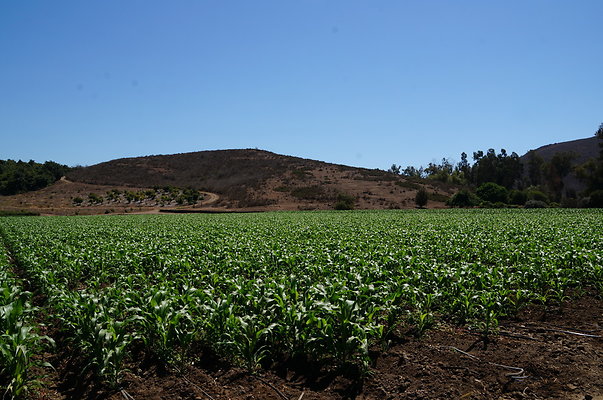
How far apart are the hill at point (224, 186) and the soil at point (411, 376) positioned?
197 feet

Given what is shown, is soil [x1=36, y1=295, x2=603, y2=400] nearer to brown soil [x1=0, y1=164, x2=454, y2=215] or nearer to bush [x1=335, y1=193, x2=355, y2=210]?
bush [x1=335, y1=193, x2=355, y2=210]

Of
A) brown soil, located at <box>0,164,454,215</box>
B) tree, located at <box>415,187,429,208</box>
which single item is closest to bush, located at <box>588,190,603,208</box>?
brown soil, located at <box>0,164,454,215</box>

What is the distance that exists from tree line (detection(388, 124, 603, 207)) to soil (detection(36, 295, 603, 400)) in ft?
Result: 192

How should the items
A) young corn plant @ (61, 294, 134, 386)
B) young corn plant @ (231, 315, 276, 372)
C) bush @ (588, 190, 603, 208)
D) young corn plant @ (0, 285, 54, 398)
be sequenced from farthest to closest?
bush @ (588, 190, 603, 208) → young corn plant @ (231, 315, 276, 372) → young corn plant @ (61, 294, 134, 386) → young corn plant @ (0, 285, 54, 398)

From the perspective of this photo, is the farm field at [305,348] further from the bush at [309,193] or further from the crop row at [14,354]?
the bush at [309,193]

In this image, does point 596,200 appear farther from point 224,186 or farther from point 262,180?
point 224,186

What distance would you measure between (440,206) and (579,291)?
62.1 m

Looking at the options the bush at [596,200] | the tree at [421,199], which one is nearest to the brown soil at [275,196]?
the tree at [421,199]

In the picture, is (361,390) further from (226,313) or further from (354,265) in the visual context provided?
(354,265)

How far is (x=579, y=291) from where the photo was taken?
8.23 m

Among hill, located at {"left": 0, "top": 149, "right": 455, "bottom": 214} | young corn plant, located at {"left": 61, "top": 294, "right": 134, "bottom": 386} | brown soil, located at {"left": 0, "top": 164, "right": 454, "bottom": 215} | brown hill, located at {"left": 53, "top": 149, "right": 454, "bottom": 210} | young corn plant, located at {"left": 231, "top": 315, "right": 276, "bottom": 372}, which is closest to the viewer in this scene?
young corn plant, located at {"left": 61, "top": 294, "right": 134, "bottom": 386}

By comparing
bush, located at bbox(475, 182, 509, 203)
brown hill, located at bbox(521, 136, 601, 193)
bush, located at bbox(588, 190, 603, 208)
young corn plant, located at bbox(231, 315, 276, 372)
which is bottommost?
young corn plant, located at bbox(231, 315, 276, 372)

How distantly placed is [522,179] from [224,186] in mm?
87815

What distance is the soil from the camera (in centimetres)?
448
